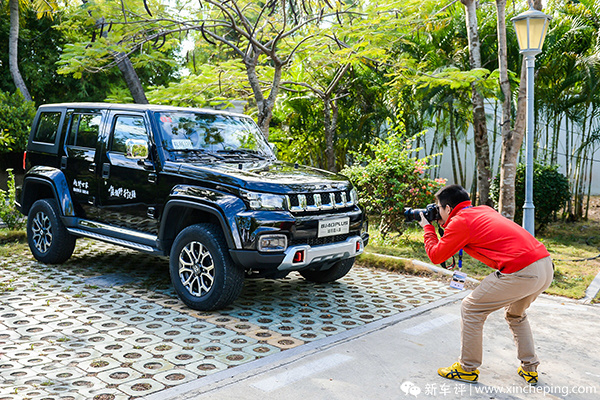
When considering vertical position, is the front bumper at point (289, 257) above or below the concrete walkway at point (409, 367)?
above

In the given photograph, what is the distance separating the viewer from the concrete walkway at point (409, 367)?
12.6 ft

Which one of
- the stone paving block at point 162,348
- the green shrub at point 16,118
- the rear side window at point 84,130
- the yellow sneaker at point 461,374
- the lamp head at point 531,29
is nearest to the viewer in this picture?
the yellow sneaker at point 461,374

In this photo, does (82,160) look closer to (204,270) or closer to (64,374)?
(204,270)

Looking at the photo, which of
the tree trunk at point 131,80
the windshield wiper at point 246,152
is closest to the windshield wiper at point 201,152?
the windshield wiper at point 246,152

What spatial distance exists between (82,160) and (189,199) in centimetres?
212

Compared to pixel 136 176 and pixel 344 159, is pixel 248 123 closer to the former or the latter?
pixel 136 176

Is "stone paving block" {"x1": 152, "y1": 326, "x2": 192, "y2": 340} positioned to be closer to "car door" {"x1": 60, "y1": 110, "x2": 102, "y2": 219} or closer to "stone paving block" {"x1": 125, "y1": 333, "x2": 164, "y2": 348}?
"stone paving block" {"x1": 125, "y1": 333, "x2": 164, "y2": 348}

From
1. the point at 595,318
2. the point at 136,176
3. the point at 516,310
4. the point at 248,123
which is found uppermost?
A: the point at 248,123

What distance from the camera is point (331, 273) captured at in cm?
676

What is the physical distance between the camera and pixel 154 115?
20.1 feet

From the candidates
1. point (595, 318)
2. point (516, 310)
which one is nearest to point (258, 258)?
point (516, 310)

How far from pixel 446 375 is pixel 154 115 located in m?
4.04

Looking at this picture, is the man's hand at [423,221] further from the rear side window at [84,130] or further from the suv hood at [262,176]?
the rear side window at [84,130]

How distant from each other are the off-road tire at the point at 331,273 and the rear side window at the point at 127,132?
99.5 inches
